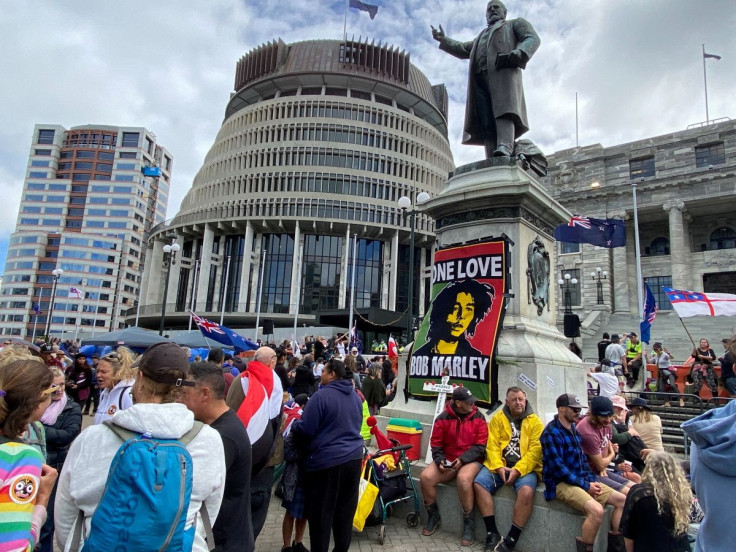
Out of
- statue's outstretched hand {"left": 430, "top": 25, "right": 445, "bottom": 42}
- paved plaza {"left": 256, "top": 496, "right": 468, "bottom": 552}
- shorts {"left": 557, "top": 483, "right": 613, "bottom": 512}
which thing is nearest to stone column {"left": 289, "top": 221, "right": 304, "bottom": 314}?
statue's outstretched hand {"left": 430, "top": 25, "right": 445, "bottom": 42}

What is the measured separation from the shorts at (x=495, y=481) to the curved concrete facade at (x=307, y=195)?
47.2m

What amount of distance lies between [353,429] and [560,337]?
4.26m

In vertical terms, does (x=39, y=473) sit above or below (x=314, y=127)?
below

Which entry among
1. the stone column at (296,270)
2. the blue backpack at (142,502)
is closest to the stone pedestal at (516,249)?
the blue backpack at (142,502)

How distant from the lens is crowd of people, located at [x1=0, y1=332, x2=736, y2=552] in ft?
6.50

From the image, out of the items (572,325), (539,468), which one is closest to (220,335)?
(539,468)

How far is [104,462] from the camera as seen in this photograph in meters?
2.00

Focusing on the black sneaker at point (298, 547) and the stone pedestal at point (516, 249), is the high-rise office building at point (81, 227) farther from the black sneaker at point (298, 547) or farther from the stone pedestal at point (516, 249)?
the black sneaker at point (298, 547)

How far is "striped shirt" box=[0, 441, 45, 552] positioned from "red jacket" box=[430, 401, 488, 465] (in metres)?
4.20

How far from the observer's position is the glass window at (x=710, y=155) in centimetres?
4028

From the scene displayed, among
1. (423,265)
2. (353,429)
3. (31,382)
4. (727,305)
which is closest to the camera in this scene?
(31,382)

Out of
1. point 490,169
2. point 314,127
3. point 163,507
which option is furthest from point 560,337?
point 314,127

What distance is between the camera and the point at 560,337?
742cm

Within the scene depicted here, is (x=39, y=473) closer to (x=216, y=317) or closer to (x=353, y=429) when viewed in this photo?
(x=353, y=429)
